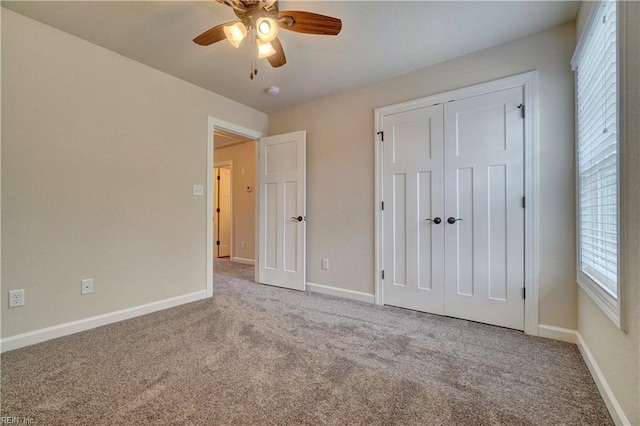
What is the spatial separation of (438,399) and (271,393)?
2.87ft

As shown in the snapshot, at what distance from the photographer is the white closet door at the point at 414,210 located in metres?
2.62

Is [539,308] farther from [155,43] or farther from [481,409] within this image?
[155,43]

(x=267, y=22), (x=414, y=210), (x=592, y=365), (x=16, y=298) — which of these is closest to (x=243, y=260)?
(x=16, y=298)

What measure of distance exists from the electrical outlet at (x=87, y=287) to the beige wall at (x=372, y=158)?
2.17m

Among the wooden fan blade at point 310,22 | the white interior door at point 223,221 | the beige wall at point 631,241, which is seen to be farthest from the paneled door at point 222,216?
the beige wall at point 631,241

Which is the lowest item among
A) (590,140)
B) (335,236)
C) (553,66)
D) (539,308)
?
(539,308)

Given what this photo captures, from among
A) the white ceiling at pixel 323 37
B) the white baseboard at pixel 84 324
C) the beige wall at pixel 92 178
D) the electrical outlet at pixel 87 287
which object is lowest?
the white baseboard at pixel 84 324

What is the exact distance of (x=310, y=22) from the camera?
1.68 meters

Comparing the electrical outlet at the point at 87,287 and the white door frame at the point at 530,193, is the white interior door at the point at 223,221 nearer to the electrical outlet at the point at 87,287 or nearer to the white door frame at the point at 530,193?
the electrical outlet at the point at 87,287

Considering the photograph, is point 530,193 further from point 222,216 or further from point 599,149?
point 222,216

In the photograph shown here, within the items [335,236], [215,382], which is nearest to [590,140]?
[335,236]

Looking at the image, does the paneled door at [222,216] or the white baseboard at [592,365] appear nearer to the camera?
the white baseboard at [592,365]

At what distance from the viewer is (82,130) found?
2281 mm

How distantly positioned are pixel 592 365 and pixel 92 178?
12.6ft
